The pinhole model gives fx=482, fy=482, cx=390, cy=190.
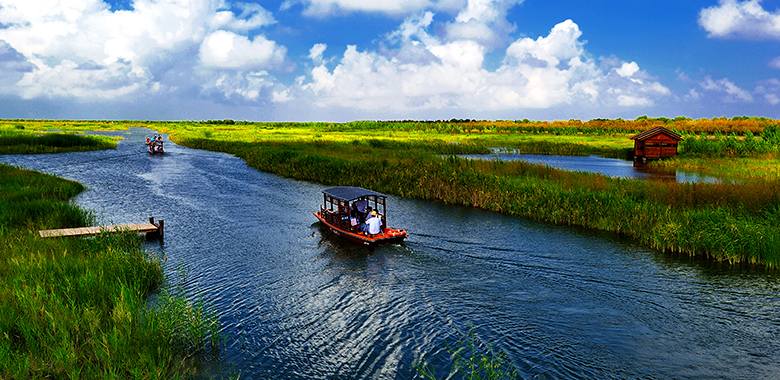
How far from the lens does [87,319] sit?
1122 centimetres

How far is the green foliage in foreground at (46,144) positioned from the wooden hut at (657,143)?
81112 millimetres

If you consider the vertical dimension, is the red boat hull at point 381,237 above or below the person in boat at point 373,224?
below

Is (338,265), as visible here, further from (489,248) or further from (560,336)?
(560,336)

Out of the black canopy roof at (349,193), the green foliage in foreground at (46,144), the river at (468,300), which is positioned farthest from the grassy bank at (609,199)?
the green foliage in foreground at (46,144)

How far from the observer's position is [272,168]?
174 ft

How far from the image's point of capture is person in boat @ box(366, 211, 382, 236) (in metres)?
21.8

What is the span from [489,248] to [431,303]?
7051 mm

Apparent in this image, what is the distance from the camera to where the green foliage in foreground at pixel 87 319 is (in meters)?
9.68

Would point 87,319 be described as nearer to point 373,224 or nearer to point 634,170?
point 373,224

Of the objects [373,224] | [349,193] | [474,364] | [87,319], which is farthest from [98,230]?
[474,364]

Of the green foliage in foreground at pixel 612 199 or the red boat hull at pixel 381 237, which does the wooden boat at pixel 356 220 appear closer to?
the red boat hull at pixel 381 237

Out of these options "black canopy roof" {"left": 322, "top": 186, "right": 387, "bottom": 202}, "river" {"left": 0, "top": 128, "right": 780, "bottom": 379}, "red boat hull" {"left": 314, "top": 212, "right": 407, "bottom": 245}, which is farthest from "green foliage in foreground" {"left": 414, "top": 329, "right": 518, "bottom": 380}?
"black canopy roof" {"left": 322, "top": 186, "right": 387, "bottom": 202}

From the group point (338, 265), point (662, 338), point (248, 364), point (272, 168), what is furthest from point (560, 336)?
point (272, 168)

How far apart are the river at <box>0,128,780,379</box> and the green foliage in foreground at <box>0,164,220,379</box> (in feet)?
3.86
